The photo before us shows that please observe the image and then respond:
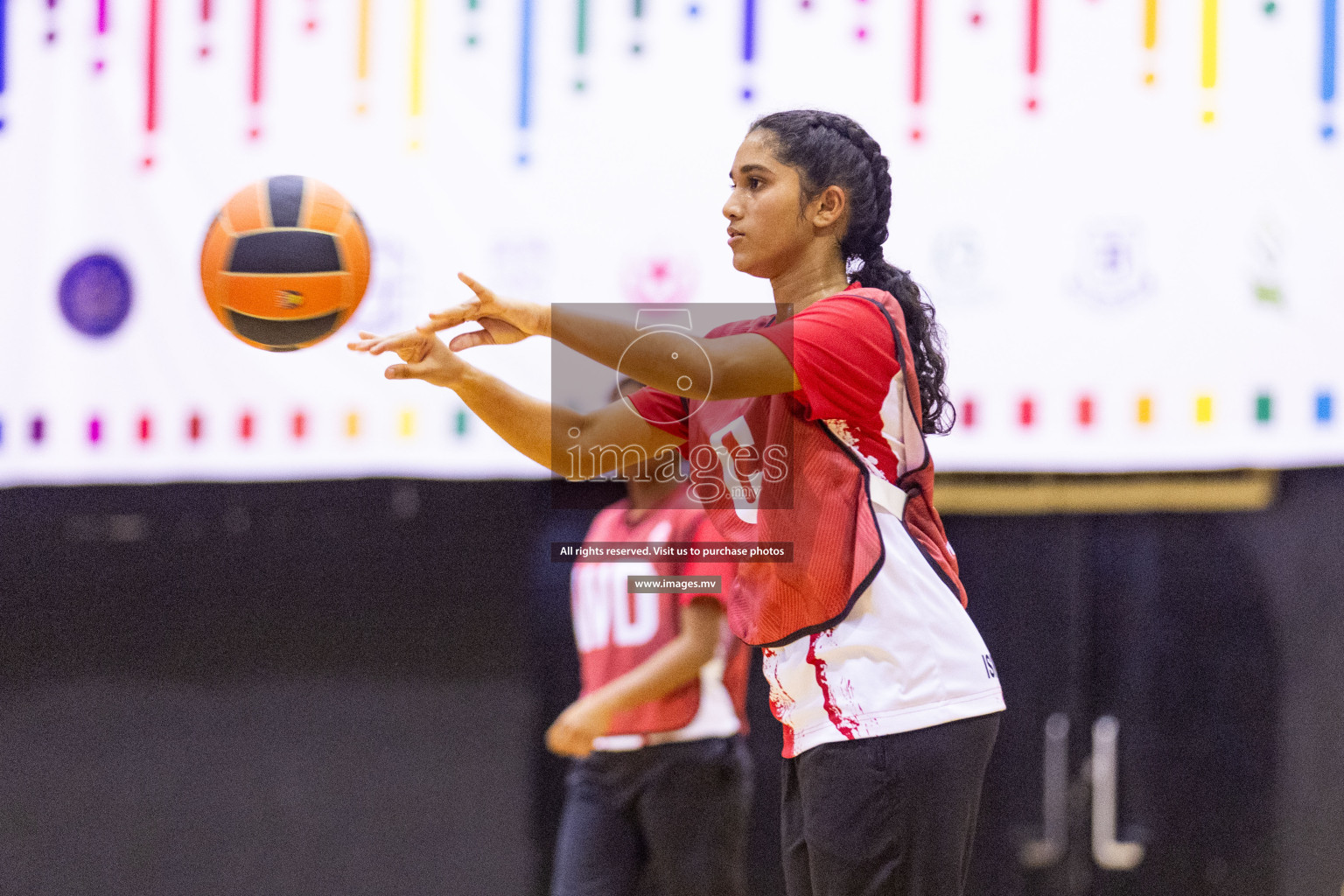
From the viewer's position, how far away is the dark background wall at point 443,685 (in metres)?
2.34

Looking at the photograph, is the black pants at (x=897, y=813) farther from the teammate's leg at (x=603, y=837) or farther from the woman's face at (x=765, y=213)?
the teammate's leg at (x=603, y=837)

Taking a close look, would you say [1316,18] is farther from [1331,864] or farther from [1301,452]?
[1331,864]

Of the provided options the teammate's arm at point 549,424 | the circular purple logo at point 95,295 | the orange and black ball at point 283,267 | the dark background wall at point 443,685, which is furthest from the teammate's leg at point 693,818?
the circular purple logo at point 95,295

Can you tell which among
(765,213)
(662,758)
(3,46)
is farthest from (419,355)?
(3,46)

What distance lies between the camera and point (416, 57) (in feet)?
8.20

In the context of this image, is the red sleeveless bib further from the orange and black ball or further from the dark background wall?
the dark background wall

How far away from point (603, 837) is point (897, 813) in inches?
38.5

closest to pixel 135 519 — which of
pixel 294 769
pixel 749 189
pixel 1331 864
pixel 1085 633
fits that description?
pixel 294 769

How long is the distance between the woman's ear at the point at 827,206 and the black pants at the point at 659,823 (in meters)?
1.12

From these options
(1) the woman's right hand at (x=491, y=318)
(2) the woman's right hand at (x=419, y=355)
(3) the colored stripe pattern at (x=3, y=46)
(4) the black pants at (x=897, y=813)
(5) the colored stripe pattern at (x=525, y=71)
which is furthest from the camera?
(3) the colored stripe pattern at (x=3, y=46)

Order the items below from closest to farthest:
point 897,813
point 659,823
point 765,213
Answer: point 897,813, point 765,213, point 659,823

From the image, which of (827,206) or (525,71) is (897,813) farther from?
(525,71)

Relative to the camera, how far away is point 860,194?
63.2 inches

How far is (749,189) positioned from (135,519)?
182 cm
